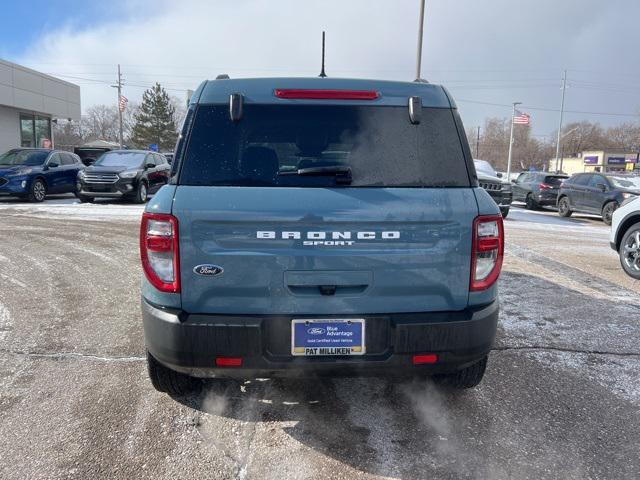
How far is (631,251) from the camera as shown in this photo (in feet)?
23.5

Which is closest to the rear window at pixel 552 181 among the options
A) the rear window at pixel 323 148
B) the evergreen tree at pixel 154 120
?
the rear window at pixel 323 148

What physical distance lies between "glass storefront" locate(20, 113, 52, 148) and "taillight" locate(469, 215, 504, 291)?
2982 centimetres

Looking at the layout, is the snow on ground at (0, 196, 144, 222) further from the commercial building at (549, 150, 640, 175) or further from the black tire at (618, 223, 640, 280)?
the commercial building at (549, 150, 640, 175)

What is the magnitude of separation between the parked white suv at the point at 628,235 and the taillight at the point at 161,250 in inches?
273

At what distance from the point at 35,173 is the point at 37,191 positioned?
0.58 m

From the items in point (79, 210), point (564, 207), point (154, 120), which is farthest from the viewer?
point (154, 120)

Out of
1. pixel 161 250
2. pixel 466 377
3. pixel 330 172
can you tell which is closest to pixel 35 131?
pixel 161 250

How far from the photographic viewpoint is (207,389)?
3422 millimetres

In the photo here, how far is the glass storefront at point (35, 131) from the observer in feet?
89.3

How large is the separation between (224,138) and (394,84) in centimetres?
101

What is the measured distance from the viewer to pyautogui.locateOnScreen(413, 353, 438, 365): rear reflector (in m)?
2.57

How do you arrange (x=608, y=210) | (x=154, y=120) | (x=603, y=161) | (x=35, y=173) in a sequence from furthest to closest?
(x=603, y=161) → (x=154, y=120) → (x=35, y=173) → (x=608, y=210)

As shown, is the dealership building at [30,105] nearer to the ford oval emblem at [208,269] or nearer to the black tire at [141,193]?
the black tire at [141,193]

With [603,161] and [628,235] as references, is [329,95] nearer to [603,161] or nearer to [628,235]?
[628,235]
